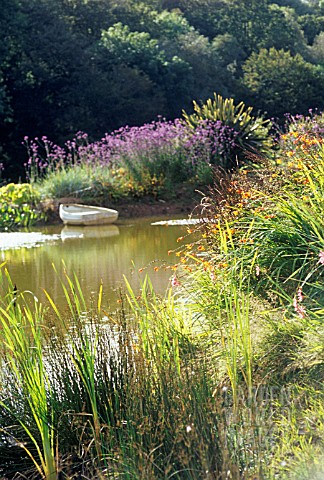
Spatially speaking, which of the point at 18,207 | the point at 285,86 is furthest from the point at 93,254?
the point at 285,86

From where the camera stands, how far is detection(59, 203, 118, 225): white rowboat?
14.6 m

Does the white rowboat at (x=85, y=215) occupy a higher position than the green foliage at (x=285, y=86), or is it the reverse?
the green foliage at (x=285, y=86)

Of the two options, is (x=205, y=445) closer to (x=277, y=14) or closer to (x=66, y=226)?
(x=66, y=226)

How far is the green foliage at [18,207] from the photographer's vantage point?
50.0ft

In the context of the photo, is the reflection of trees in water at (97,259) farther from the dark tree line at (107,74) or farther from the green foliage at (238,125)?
the dark tree line at (107,74)

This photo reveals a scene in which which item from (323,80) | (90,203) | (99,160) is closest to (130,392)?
(90,203)

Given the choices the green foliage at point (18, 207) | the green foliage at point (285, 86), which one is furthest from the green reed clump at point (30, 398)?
the green foliage at point (285, 86)

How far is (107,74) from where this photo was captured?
26750 mm

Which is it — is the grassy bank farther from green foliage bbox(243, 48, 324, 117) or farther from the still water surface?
green foliage bbox(243, 48, 324, 117)

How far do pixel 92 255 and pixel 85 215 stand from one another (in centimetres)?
387

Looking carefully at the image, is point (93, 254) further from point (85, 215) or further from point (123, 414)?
point (123, 414)

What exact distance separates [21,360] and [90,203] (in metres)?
12.8

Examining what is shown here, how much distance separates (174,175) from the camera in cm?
1773

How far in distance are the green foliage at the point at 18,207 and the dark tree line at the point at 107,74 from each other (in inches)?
330
